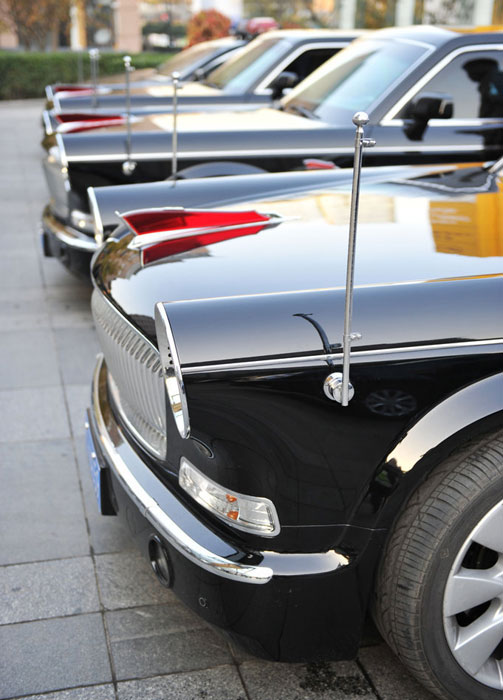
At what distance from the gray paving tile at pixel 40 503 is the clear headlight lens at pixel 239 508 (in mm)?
1090

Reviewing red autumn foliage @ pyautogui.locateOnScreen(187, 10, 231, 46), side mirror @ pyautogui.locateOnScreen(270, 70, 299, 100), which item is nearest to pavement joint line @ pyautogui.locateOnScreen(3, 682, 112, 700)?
side mirror @ pyautogui.locateOnScreen(270, 70, 299, 100)

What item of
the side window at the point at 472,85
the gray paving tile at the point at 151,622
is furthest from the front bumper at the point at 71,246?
the gray paving tile at the point at 151,622

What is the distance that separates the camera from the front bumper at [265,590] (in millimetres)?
2043

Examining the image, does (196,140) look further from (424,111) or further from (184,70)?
(184,70)

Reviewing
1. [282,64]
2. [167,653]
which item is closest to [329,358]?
[167,653]

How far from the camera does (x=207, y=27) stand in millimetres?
20156

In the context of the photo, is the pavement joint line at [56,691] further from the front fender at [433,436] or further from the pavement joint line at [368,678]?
the front fender at [433,436]

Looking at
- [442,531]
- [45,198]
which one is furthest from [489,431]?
[45,198]

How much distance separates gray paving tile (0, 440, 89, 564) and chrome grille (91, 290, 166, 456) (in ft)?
2.06

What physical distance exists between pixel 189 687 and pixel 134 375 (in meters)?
0.90

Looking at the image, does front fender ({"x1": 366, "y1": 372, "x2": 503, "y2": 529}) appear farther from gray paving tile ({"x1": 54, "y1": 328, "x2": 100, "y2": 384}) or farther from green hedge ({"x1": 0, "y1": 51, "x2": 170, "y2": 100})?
green hedge ({"x1": 0, "y1": 51, "x2": 170, "y2": 100})

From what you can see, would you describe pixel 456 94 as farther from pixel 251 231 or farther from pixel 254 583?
pixel 254 583

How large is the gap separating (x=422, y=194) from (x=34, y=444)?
203cm

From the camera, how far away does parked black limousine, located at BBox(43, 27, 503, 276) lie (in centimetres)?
527
